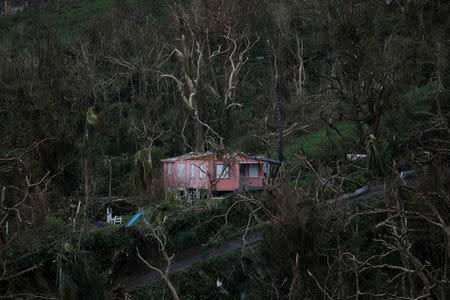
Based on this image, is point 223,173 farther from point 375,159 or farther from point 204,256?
point 375,159

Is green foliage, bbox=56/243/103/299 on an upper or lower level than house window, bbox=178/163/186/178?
lower

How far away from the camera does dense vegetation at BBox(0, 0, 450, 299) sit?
12.4 m

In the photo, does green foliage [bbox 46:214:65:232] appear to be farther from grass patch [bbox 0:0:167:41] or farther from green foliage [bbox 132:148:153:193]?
grass patch [bbox 0:0:167:41]

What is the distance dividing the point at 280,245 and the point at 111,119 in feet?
84.1

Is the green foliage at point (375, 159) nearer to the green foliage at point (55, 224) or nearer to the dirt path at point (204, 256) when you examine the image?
the dirt path at point (204, 256)

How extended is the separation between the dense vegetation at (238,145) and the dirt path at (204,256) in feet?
1.27

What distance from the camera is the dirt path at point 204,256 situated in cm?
1623

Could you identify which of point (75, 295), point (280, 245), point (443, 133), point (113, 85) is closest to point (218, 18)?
point (113, 85)

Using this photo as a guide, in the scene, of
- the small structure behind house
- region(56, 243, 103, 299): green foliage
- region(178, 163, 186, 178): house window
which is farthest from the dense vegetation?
region(178, 163, 186, 178): house window

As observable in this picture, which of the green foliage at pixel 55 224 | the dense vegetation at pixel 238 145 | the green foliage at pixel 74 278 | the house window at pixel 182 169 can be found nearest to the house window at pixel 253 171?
the dense vegetation at pixel 238 145

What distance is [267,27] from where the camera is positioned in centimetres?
4441

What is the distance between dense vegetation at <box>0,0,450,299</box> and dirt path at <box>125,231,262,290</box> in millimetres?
388

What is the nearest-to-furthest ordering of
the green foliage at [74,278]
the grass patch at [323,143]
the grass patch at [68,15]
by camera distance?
the green foliage at [74,278] → the grass patch at [323,143] → the grass patch at [68,15]

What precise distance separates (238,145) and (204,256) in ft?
34.4
